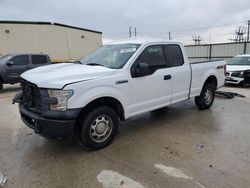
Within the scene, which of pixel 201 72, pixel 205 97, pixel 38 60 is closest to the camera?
pixel 201 72

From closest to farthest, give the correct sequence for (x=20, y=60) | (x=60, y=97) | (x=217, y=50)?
(x=60, y=97) → (x=20, y=60) → (x=217, y=50)

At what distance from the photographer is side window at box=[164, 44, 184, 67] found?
5.22 metres

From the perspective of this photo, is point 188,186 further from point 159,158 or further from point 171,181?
point 159,158

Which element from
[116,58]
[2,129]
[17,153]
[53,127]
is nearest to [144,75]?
[116,58]

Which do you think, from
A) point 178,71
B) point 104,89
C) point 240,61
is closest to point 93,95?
point 104,89

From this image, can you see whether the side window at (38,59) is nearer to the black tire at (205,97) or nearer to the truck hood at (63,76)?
the truck hood at (63,76)

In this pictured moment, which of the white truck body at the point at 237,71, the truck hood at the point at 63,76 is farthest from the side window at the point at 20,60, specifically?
the white truck body at the point at 237,71

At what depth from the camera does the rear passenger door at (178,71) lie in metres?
5.22

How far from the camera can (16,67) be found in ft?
36.7

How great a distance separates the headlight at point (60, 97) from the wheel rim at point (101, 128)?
0.62 m

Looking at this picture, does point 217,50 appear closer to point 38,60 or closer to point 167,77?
point 38,60

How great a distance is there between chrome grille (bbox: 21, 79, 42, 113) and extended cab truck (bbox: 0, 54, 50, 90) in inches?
303

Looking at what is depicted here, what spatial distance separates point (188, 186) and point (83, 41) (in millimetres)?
23412

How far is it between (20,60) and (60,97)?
30.2 feet
